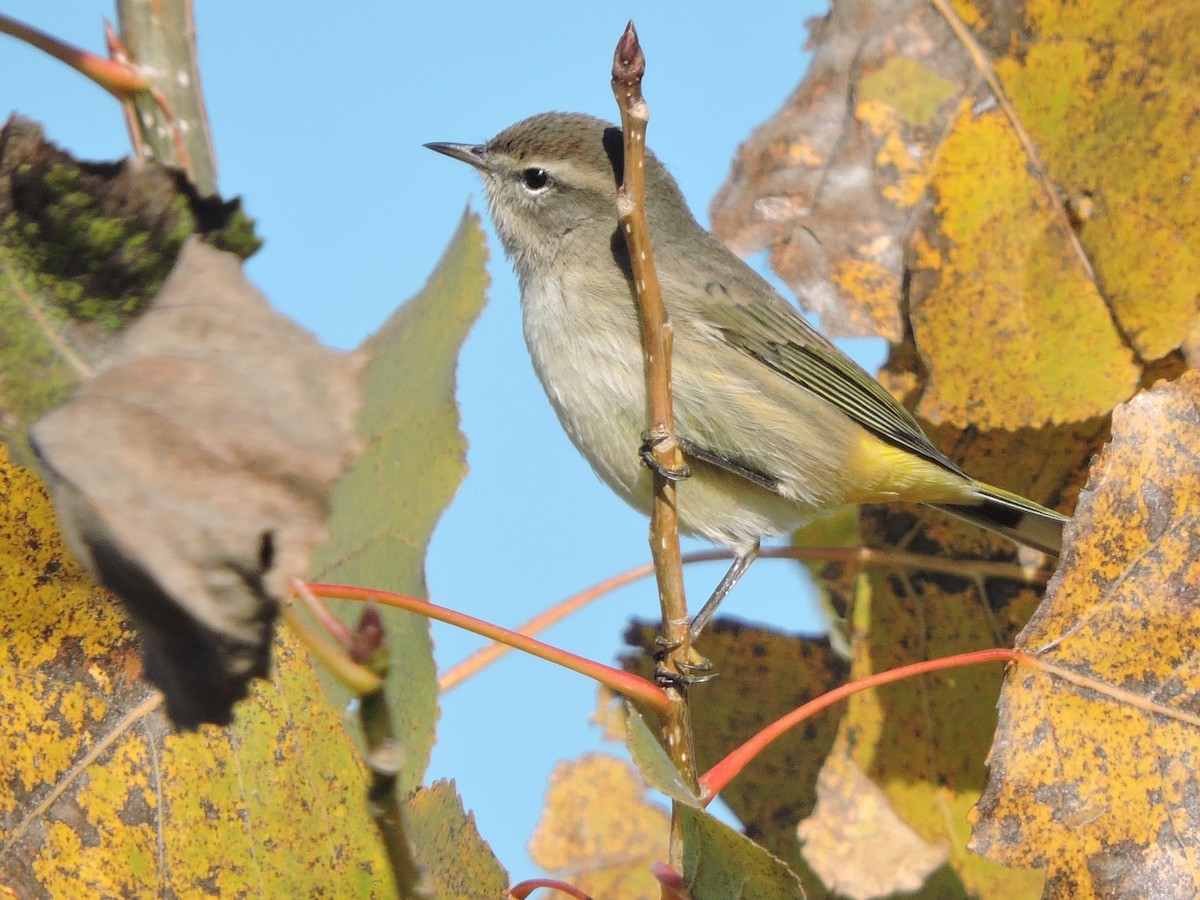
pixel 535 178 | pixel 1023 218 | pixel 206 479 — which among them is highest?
pixel 535 178

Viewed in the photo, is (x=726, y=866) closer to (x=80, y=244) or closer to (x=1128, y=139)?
(x=80, y=244)

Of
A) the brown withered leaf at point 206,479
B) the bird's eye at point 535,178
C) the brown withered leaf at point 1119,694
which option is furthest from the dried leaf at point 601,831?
the brown withered leaf at point 206,479

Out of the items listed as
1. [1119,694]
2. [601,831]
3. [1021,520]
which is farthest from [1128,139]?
[601,831]

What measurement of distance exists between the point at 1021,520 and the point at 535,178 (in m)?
1.69

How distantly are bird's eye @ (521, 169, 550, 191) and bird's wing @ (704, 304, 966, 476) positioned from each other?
0.65 meters

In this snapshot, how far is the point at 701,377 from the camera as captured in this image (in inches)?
134

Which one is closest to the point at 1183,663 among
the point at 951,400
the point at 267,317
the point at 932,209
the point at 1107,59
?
the point at 951,400

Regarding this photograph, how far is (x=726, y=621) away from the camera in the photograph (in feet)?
10.2

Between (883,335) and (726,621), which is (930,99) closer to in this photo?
(883,335)

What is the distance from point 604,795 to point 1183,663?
1.66m

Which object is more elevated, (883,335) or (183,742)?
(883,335)

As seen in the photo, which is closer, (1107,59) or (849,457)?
(1107,59)

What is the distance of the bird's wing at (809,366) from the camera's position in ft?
11.9

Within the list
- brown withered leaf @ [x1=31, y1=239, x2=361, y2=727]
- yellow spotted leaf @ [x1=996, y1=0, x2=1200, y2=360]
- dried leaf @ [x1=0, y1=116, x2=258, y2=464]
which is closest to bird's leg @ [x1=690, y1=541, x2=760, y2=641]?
yellow spotted leaf @ [x1=996, y1=0, x2=1200, y2=360]
